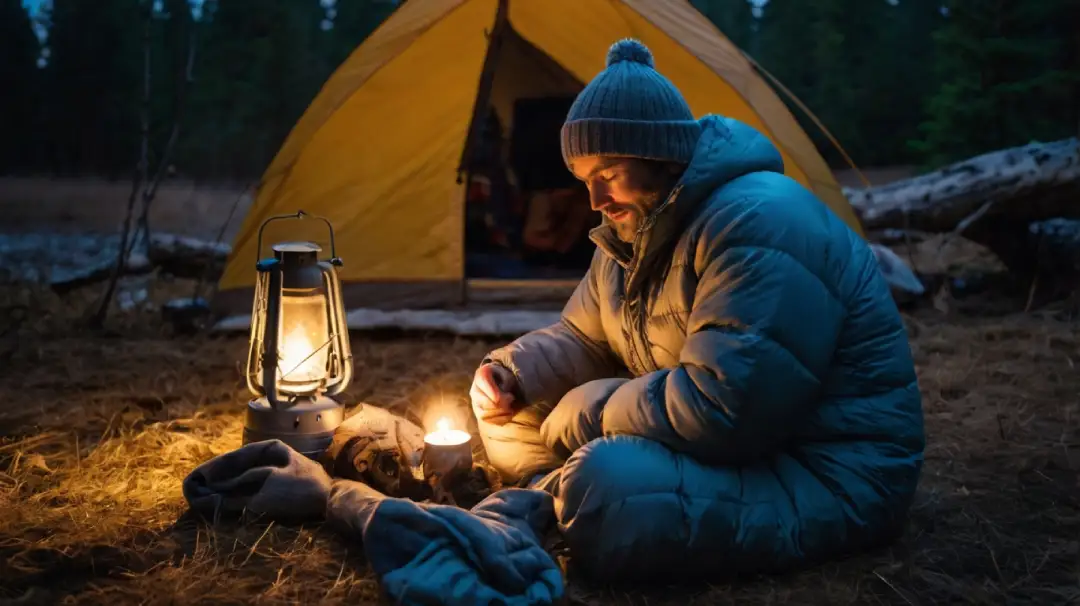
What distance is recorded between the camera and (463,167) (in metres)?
4.64

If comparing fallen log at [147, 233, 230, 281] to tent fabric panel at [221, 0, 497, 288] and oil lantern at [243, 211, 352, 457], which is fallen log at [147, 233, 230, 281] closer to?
tent fabric panel at [221, 0, 497, 288]

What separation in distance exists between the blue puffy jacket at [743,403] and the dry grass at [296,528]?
0.43 ft

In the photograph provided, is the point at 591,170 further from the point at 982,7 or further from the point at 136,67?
the point at 136,67

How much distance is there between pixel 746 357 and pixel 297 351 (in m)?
1.54

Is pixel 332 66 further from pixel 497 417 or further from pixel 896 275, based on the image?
pixel 497 417

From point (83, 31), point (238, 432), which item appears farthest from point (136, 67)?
point (238, 432)

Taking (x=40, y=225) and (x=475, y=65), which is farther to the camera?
(x=40, y=225)

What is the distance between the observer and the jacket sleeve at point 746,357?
1855 millimetres

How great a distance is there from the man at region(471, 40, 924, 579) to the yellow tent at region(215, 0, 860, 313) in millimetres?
2431

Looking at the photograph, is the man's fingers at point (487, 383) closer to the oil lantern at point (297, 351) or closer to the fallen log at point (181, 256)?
the oil lantern at point (297, 351)

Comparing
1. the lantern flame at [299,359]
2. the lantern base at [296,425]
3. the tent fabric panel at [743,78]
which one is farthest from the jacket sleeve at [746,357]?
the tent fabric panel at [743,78]

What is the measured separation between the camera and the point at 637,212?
217cm

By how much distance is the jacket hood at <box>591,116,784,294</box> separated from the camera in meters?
2.07

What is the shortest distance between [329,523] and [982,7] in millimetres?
9854
